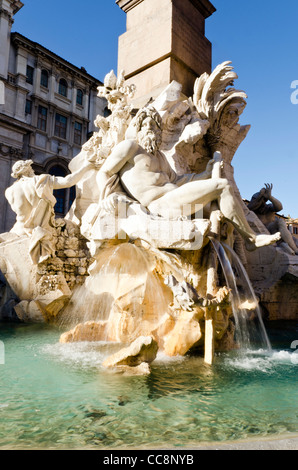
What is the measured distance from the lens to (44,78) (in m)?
24.0

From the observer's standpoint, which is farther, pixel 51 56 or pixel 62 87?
pixel 62 87

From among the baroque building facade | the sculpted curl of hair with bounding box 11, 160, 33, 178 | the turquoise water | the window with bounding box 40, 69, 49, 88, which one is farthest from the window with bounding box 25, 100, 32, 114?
the turquoise water

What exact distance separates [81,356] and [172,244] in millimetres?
1639

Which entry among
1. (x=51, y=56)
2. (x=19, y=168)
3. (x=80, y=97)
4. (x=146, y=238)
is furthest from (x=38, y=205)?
(x=80, y=97)

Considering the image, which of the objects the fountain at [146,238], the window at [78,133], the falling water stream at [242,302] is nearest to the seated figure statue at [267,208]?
the fountain at [146,238]

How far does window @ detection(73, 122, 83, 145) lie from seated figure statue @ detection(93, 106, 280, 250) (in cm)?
2222

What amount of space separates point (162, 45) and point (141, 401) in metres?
5.94

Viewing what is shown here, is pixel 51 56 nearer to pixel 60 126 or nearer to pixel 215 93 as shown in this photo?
pixel 60 126

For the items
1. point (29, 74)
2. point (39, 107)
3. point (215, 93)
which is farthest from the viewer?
point (39, 107)

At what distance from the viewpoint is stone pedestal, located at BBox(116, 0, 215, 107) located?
6324 millimetres

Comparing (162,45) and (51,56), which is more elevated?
(51,56)

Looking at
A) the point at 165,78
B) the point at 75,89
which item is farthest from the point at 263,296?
the point at 75,89

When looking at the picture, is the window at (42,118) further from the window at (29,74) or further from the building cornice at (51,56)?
the building cornice at (51,56)
